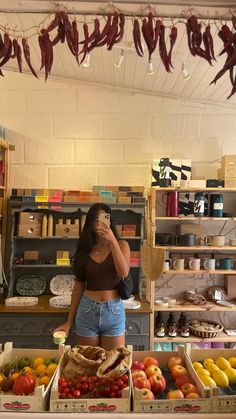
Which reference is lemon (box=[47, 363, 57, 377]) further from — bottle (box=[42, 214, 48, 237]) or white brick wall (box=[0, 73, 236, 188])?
white brick wall (box=[0, 73, 236, 188])

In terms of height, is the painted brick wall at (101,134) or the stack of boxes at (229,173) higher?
the painted brick wall at (101,134)

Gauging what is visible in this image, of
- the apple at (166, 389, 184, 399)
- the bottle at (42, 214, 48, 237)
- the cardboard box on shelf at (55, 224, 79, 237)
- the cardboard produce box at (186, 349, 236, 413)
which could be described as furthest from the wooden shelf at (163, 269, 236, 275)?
the apple at (166, 389, 184, 399)

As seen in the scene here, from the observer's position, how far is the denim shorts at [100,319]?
6.75 feet

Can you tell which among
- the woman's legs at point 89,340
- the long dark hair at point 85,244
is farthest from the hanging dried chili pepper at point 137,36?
the woman's legs at point 89,340

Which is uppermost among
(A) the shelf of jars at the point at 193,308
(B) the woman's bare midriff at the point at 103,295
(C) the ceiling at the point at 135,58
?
(C) the ceiling at the point at 135,58

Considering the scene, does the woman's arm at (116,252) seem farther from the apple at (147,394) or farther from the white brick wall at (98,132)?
the white brick wall at (98,132)

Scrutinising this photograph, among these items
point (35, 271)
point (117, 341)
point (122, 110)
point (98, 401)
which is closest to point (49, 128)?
point (122, 110)

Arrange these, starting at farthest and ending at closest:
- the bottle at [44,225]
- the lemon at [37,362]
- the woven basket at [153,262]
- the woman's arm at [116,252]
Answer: the bottle at [44,225], the woman's arm at [116,252], the woven basket at [153,262], the lemon at [37,362]

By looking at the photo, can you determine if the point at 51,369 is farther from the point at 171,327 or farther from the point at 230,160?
the point at 230,160

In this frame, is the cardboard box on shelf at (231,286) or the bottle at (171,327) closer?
the bottle at (171,327)

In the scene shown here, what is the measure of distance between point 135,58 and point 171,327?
2279 millimetres

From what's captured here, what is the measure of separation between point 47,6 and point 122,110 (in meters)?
2.27

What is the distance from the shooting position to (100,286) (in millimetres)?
2105

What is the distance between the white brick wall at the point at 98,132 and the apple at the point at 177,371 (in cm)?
219
